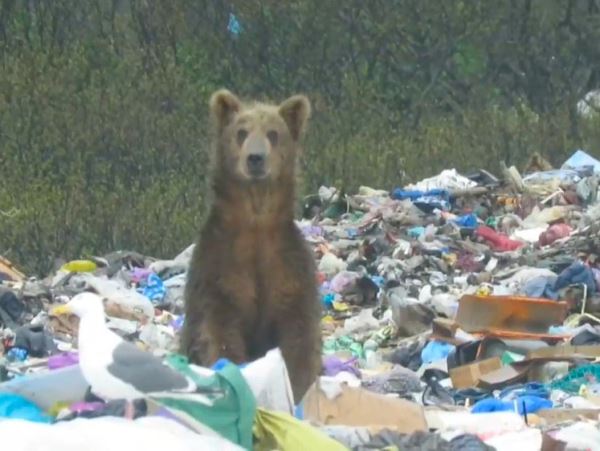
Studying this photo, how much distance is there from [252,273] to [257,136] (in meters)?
0.58

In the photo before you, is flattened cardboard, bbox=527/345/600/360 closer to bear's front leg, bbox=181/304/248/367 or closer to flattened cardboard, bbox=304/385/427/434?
bear's front leg, bbox=181/304/248/367

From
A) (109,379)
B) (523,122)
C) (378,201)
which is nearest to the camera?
(109,379)

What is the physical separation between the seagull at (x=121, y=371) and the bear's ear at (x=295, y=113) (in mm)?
2834

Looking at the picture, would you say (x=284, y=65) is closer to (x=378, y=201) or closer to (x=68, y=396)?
(x=378, y=201)

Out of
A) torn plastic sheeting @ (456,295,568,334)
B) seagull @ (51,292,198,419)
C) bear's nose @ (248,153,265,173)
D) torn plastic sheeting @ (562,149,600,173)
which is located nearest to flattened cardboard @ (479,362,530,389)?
torn plastic sheeting @ (456,295,568,334)

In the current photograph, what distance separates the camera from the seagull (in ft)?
15.2

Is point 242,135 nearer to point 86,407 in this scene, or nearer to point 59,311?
point 59,311

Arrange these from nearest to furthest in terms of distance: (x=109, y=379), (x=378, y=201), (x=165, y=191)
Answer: (x=109, y=379) < (x=378, y=201) < (x=165, y=191)

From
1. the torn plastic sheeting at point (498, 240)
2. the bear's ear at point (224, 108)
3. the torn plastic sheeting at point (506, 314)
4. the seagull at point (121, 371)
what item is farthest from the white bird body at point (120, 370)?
the torn plastic sheeting at point (498, 240)

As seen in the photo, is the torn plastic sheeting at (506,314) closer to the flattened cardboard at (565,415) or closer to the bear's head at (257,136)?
the bear's head at (257,136)

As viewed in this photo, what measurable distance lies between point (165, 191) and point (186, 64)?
7.01 meters

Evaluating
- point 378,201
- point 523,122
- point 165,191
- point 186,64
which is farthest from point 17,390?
point 186,64

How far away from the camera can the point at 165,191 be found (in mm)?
18750

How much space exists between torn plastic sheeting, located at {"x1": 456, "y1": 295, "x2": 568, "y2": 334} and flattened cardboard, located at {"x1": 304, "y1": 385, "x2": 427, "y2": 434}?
2944 millimetres
